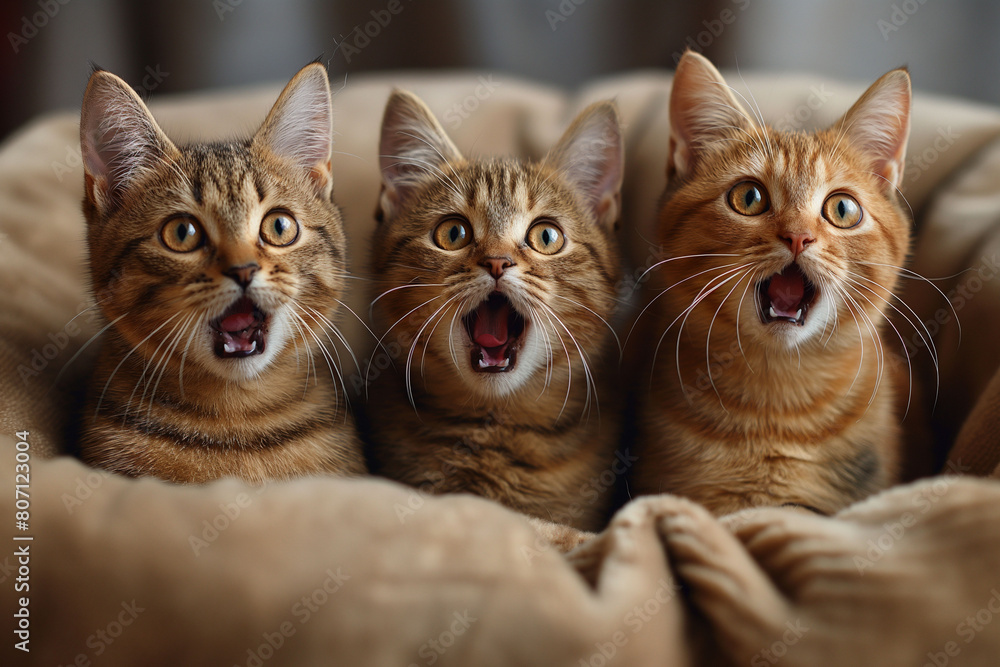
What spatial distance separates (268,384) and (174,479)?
21 cm

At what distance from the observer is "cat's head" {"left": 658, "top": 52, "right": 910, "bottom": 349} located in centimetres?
119

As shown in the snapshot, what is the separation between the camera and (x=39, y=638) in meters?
0.89

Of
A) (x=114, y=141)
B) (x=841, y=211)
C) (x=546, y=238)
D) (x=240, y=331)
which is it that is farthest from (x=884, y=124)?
(x=114, y=141)

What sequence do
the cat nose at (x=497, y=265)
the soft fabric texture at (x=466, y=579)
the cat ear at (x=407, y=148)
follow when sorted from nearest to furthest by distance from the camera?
the soft fabric texture at (x=466, y=579) → the cat nose at (x=497, y=265) → the cat ear at (x=407, y=148)

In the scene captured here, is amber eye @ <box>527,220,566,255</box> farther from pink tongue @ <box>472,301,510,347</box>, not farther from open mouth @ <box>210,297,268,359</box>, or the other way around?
open mouth @ <box>210,297,268,359</box>

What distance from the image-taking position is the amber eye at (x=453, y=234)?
51.1 inches

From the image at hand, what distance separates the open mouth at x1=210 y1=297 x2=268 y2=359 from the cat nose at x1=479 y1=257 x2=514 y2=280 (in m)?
0.37

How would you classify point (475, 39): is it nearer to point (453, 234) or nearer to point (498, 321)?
point (453, 234)

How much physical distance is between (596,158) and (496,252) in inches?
15.5

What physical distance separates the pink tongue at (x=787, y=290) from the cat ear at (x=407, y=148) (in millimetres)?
665

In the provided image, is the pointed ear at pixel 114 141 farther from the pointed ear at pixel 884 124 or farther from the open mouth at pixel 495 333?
the pointed ear at pixel 884 124

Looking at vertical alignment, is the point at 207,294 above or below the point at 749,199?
below

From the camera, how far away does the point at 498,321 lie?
129 centimetres

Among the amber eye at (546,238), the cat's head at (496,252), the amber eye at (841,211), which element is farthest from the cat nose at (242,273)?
the amber eye at (841,211)
